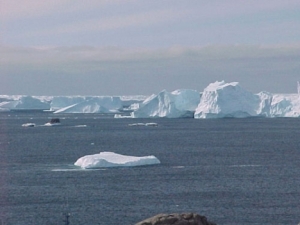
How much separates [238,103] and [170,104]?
A: 12244 millimetres

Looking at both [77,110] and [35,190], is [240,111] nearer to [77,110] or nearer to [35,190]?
[77,110]

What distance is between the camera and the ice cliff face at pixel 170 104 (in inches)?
4361

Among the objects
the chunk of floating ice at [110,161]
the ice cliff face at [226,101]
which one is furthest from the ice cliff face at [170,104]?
the chunk of floating ice at [110,161]

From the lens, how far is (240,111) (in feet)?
362

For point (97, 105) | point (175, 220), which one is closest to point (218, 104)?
point (97, 105)

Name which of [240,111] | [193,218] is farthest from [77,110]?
[193,218]

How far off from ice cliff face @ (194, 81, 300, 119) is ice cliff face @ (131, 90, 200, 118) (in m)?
2.07

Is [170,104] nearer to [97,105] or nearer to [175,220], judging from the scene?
[97,105]

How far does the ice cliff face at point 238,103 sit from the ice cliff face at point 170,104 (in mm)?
2069

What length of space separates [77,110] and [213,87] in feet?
194

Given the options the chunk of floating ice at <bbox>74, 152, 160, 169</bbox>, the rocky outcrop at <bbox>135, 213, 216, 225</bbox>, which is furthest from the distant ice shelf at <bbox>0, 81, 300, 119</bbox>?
the rocky outcrop at <bbox>135, 213, 216, 225</bbox>

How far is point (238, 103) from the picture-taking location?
107125 millimetres

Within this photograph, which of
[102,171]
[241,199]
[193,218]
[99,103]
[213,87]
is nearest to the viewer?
[193,218]

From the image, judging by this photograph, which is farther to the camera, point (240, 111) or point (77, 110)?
point (77, 110)
